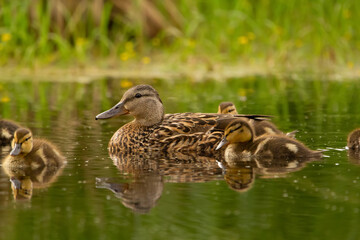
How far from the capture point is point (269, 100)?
10.9 meters

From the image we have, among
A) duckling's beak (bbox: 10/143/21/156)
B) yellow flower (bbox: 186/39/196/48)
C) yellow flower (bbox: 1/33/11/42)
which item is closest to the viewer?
duckling's beak (bbox: 10/143/21/156)

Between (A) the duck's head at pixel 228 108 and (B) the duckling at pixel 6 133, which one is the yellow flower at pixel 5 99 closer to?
(B) the duckling at pixel 6 133

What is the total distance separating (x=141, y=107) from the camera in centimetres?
740

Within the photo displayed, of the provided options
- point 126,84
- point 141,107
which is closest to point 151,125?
point 141,107

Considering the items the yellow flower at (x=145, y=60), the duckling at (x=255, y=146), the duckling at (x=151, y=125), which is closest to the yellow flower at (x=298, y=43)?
the yellow flower at (x=145, y=60)

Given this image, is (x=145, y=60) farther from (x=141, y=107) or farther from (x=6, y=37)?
Result: (x=141, y=107)

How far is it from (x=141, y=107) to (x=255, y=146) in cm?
129

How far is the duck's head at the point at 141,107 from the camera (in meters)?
7.36

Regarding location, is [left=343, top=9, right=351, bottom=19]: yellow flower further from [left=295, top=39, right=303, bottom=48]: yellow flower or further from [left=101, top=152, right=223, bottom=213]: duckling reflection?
[left=101, top=152, right=223, bottom=213]: duckling reflection

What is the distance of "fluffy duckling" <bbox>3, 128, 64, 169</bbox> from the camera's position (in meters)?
6.24

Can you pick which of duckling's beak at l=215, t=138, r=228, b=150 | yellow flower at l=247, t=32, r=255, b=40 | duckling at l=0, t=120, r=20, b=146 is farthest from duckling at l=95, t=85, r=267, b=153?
yellow flower at l=247, t=32, r=255, b=40

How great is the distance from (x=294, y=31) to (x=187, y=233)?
11.0 meters

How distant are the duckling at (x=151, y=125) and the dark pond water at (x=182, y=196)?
0.27 metres

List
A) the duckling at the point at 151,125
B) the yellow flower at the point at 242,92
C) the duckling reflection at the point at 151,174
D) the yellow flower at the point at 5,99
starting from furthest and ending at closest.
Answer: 1. the yellow flower at the point at 242,92
2. the yellow flower at the point at 5,99
3. the duckling at the point at 151,125
4. the duckling reflection at the point at 151,174
